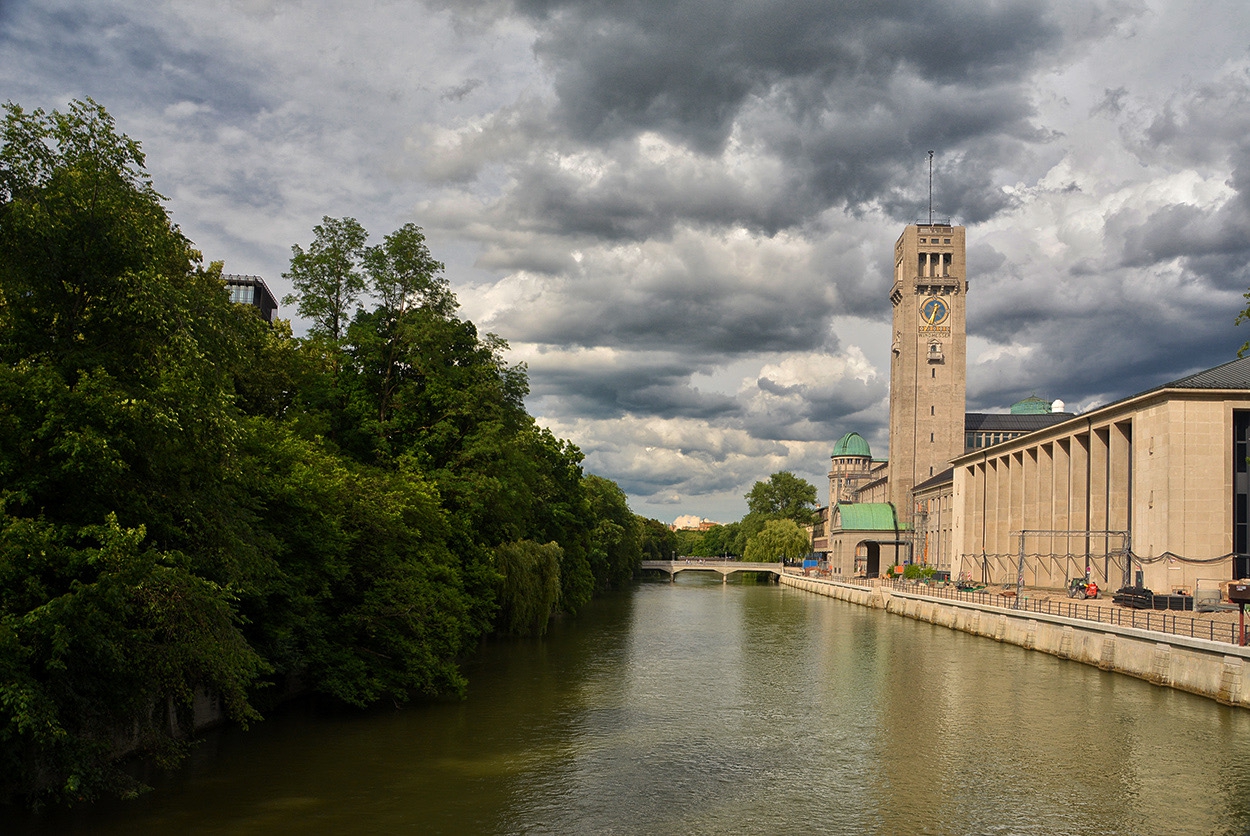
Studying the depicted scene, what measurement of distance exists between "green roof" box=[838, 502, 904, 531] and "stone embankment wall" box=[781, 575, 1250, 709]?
74.6 m

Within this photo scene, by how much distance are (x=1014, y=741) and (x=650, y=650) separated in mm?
22278

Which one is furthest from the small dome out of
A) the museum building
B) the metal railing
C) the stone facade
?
the metal railing

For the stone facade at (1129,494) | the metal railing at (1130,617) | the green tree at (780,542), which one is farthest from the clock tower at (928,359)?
the metal railing at (1130,617)

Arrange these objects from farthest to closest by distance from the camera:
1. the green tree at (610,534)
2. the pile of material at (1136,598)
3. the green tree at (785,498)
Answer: the green tree at (785,498) < the green tree at (610,534) < the pile of material at (1136,598)

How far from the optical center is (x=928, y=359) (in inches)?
5394

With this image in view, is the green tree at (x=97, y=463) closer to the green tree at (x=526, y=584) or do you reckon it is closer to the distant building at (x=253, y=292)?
the green tree at (x=526, y=584)

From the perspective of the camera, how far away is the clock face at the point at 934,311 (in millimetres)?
137375

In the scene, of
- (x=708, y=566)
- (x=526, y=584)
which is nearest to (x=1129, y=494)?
(x=526, y=584)

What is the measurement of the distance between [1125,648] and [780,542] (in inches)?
4588

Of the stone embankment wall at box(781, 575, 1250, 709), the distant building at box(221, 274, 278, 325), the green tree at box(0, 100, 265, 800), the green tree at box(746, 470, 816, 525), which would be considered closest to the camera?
the green tree at box(0, 100, 265, 800)

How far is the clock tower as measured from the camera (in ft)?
449

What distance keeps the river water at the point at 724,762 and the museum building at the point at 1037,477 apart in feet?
85.3

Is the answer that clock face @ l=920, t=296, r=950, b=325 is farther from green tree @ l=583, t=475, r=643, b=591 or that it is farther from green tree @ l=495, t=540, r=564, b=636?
green tree @ l=495, t=540, r=564, b=636

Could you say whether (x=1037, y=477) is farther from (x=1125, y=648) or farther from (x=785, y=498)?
(x=785, y=498)
